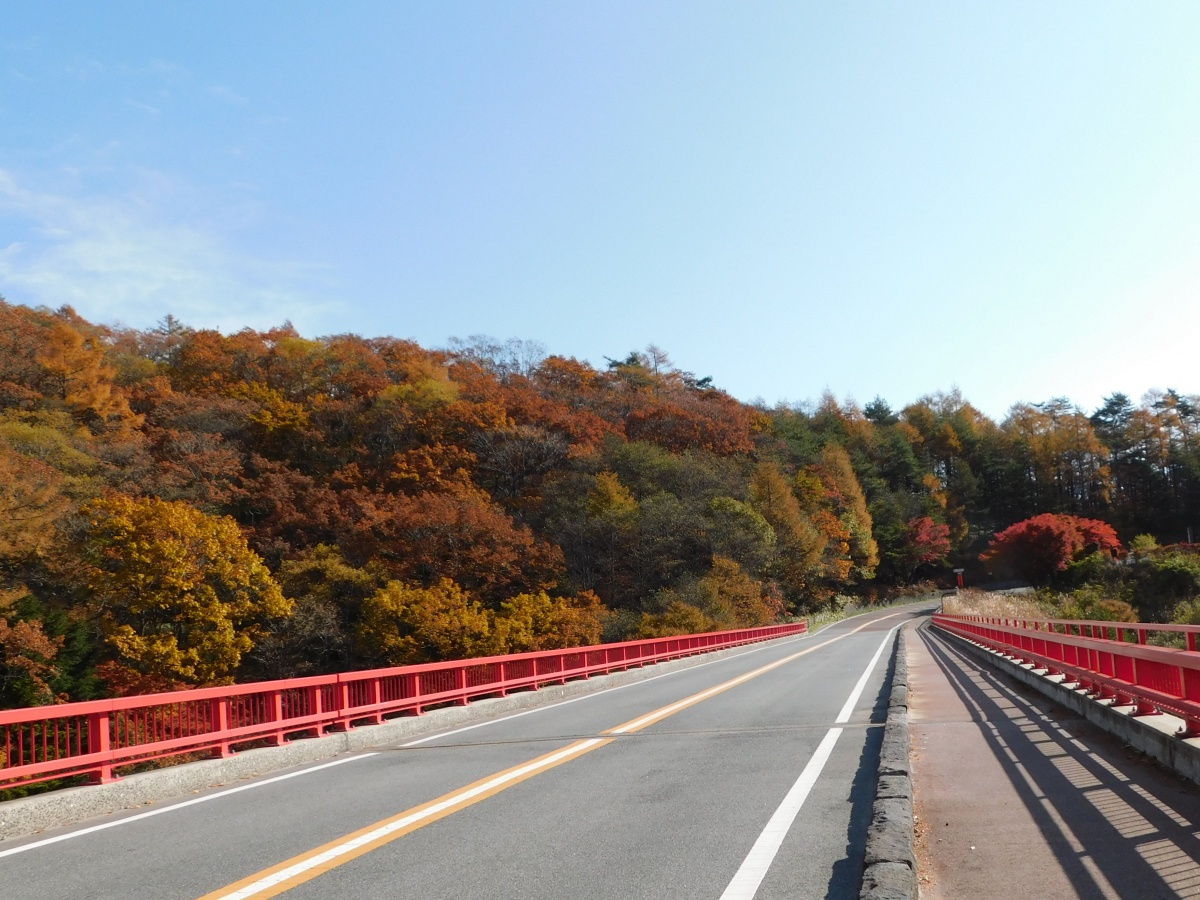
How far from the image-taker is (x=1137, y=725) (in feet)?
29.5

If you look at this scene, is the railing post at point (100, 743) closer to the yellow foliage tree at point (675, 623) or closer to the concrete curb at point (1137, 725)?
the concrete curb at point (1137, 725)

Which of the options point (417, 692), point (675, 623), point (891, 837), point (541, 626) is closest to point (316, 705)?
point (417, 692)

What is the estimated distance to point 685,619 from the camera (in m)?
46.0

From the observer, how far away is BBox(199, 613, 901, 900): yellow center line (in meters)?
5.64

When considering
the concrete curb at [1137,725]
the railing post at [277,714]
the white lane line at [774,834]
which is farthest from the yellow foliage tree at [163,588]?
the white lane line at [774,834]

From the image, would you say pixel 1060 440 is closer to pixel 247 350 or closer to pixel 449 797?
pixel 247 350

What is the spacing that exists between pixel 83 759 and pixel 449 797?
369 cm

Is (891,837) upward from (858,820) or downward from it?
upward

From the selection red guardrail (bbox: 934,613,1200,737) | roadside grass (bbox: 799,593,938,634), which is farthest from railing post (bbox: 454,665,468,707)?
roadside grass (bbox: 799,593,938,634)

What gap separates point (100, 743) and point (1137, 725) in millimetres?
10234

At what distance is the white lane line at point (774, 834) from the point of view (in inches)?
206

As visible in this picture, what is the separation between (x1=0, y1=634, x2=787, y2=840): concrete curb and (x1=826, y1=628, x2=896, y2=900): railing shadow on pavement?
22.5 ft

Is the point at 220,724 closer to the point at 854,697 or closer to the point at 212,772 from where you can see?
the point at 212,772

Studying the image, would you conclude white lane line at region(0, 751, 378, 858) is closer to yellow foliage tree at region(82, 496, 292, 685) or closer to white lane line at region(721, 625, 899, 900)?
white lane line at region(721, 625, 899, 900)
